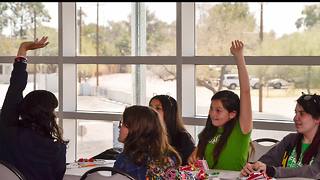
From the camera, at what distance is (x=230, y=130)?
3.86 metres

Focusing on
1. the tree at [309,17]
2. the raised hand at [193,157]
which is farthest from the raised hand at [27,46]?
the tree at [309,17]

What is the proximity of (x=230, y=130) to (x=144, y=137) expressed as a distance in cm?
95

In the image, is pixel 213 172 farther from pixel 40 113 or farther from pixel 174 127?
pixel 40 113

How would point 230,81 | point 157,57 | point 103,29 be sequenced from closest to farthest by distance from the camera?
1. point 230,81
2. point 157,57
3. point 103,29

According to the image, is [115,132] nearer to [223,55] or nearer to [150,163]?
[223,55]

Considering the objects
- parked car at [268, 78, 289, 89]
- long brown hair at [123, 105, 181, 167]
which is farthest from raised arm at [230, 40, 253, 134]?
parked car at [268, 78, 289, 89]

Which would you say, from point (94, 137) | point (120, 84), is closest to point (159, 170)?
point (120, 84)

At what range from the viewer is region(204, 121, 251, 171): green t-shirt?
3.81 meters

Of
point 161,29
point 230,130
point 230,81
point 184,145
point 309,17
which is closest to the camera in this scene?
point 230,130

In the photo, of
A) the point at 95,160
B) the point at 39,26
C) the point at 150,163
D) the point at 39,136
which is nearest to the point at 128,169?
the point at 150,163

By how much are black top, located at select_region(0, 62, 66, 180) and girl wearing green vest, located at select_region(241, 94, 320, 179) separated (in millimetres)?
1274

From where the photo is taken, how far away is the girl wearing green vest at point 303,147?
3393 millimetres

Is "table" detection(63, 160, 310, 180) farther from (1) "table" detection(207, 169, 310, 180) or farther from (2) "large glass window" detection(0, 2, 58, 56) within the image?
(2) "large glass window" detection(0, 2, 58, 56)

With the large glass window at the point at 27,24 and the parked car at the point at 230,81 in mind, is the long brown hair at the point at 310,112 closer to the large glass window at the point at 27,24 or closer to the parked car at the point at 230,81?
the parked car at the point at 230,81
